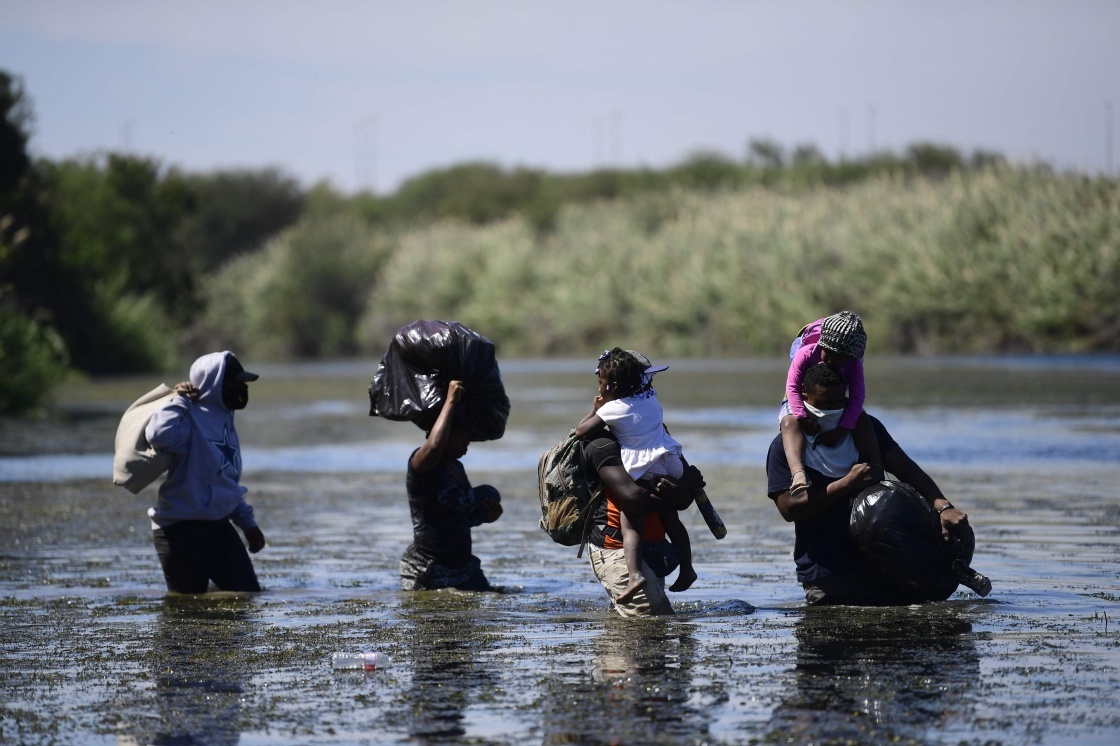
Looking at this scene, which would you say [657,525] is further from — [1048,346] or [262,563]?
[1048,346]

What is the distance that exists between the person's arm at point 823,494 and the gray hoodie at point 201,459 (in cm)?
310

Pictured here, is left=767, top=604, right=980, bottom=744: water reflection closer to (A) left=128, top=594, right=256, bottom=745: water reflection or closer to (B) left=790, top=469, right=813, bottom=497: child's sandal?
(B) left=790, top=469, right=813, bottom=497: child's sandal

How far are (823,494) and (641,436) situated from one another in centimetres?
94

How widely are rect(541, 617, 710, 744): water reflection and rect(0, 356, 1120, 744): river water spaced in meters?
0.02

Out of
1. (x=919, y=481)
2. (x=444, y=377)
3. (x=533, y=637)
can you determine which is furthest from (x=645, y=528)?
(x=444, y=377)

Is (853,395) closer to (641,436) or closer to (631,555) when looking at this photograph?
(641,436)

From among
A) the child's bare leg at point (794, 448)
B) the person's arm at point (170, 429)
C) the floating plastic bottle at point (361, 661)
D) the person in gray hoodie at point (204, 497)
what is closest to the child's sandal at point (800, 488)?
the child's bare leg at point (794, 448)

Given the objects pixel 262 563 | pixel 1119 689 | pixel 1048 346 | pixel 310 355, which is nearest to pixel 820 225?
pixel 1048 346

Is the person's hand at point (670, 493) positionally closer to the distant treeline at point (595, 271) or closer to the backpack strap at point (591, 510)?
the backpack strap at point (591, 510)

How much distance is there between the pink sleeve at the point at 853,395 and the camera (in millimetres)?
8836

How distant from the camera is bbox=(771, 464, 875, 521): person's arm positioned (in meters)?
8.71

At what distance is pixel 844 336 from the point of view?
8672 mm

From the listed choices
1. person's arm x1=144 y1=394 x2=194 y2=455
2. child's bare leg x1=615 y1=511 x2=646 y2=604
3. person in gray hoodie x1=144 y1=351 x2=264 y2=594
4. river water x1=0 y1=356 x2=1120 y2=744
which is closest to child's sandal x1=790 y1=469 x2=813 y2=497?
river water x1=0 y1=356 x2=1120 y2=744

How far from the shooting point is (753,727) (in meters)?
6.14
